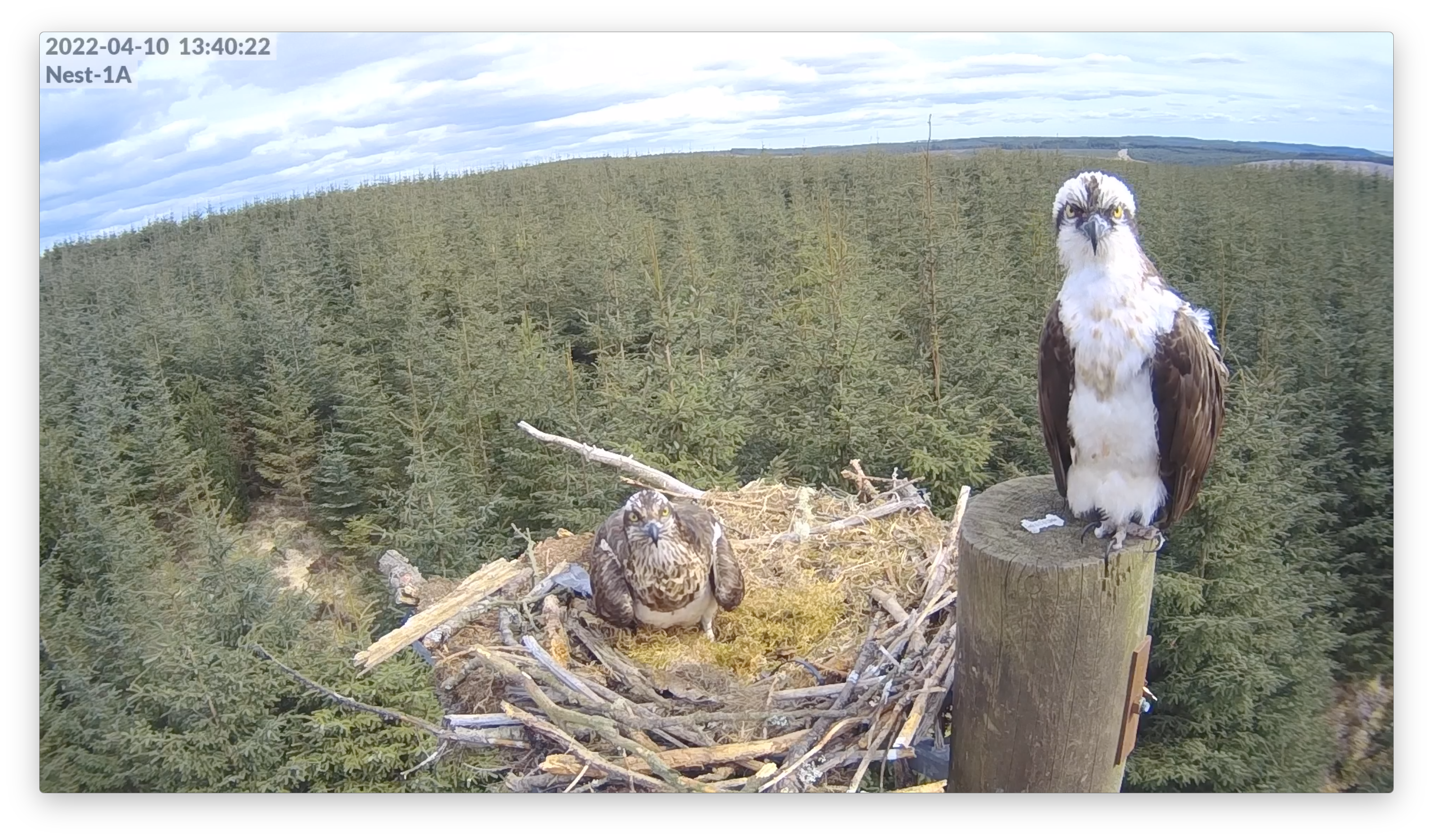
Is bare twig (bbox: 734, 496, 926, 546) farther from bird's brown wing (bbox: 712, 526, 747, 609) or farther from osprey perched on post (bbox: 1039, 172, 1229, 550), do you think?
osprey perched on post (bbox: 1039, 172, 1229, 550)

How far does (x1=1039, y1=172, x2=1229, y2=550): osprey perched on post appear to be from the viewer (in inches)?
117

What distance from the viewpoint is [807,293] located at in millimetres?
12719

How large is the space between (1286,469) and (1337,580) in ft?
3.19

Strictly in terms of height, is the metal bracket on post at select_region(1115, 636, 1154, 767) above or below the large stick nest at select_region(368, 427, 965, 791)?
above

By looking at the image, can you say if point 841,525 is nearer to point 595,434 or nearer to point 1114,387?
point 1114,387

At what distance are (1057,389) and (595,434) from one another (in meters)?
6.02

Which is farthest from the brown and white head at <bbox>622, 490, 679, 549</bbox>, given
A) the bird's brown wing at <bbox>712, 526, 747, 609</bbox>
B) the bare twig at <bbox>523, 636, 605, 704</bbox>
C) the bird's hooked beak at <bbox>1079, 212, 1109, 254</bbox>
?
the bird's hooked beak at <bbox>1079, 212, 1109, 254</bbox>

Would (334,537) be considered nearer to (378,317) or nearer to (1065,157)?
(378,317)

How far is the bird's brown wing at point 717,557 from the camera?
4633 millimetres

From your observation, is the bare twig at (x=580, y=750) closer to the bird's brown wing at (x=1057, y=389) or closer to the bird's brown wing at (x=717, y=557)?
the bird's brown wing at (x=717, y=557)

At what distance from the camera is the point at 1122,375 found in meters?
3.04

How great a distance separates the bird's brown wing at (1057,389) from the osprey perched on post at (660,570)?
197 centimetres

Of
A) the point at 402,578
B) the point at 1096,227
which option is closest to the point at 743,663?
the point at 402,578

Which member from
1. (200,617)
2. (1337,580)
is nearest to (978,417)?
(1337,580)
